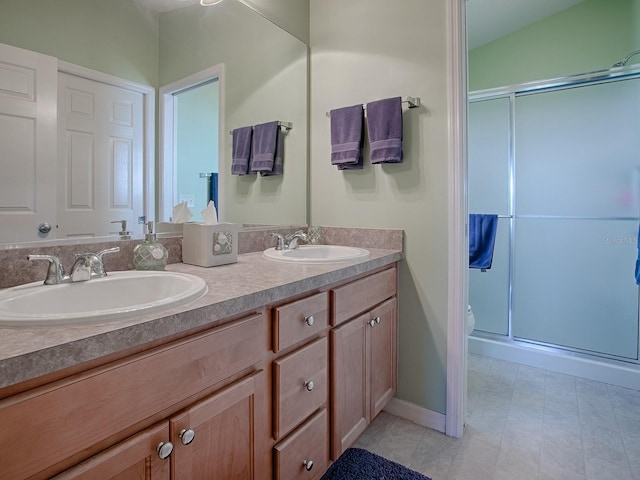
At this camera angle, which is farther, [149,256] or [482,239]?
[482,239]

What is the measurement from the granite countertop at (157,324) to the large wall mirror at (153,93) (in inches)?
15.8

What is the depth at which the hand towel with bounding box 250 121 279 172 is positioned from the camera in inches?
75.7

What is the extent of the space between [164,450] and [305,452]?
58cm

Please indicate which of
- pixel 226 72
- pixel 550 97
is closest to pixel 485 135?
pixel 550 97

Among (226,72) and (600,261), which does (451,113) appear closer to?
(226,72)

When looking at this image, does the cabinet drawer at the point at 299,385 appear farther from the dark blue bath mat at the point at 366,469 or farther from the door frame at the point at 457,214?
the door frame at the point at 457,214

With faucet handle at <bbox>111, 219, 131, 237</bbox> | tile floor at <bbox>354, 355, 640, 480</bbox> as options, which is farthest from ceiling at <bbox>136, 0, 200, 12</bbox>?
tile floor at <bbox>354, 355, 640, 480</bbox>

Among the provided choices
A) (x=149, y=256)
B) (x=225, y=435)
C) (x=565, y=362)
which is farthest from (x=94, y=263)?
(x=565, y=362)

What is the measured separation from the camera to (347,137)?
1872mm

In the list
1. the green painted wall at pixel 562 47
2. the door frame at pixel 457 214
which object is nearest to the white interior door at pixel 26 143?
the door frame at pixel 457 214

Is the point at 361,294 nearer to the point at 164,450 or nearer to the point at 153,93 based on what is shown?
the point at 164,450

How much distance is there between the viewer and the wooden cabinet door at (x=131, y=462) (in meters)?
0.61

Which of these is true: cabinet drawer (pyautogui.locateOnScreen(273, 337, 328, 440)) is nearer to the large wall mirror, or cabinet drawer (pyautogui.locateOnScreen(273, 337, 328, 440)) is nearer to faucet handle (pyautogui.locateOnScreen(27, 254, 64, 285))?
faucet handle (pyautogui.locateOnScreen(27, 254, 64, 285))

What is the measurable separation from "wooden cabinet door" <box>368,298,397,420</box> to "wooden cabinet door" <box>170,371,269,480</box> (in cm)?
68
